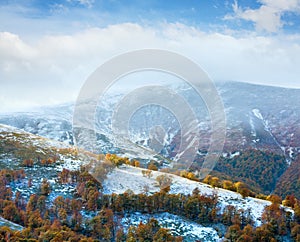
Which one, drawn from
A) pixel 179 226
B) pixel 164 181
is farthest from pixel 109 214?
pixel 164 181

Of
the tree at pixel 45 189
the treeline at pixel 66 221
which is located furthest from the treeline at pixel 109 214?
the tree at pixel 45 189

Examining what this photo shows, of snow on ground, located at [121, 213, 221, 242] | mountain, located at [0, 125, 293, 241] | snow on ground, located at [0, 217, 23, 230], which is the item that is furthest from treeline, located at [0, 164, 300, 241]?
snow on ground, located at [0, 217, 23, 230]

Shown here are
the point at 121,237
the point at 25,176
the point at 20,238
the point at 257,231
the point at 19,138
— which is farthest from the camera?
the point at 19,138

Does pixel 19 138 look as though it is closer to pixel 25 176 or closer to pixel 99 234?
pixel 25 176

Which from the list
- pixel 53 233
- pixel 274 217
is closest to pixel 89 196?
pixel 53 233

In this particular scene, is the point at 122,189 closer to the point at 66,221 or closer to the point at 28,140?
the point at 66,221
